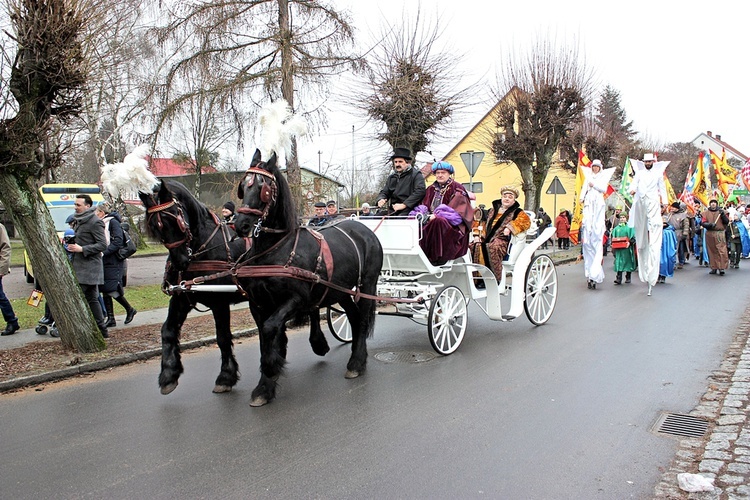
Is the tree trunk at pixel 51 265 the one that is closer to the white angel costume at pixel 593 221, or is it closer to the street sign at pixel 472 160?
the white angel costume at pixel 593 221

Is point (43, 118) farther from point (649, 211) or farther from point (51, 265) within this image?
point (649, 211)

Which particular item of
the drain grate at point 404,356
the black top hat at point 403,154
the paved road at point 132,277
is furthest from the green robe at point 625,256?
the paved road at point 132,277

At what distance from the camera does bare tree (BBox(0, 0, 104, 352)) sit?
20.0ft

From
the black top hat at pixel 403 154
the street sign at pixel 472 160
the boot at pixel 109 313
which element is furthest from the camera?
the street sign at pixel 472 160

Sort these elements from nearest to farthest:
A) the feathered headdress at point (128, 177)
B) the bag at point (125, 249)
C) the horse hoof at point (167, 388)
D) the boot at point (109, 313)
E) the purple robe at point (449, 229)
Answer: the feathered headdress at point (128, 177)
the horse hoof at point (167, 388)
the purple robe at point (449, 229)
the bag at point (125, 249)
the boot at point (109, 313)

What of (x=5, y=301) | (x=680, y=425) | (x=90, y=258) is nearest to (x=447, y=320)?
(x=680, y=425)

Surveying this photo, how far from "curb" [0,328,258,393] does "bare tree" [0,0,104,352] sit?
0.46 m

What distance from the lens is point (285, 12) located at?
1259cm

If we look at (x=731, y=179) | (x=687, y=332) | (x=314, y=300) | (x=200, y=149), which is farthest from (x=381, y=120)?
(x=200, y=149)

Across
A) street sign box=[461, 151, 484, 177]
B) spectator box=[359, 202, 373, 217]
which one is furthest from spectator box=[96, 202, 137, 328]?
street sign box=[461, 151, 484, 177]

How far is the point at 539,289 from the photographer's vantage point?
8.59m

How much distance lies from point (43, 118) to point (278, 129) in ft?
10.6

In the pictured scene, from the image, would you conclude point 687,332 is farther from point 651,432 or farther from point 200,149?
point 200,149

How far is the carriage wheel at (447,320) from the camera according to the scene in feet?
21.4
